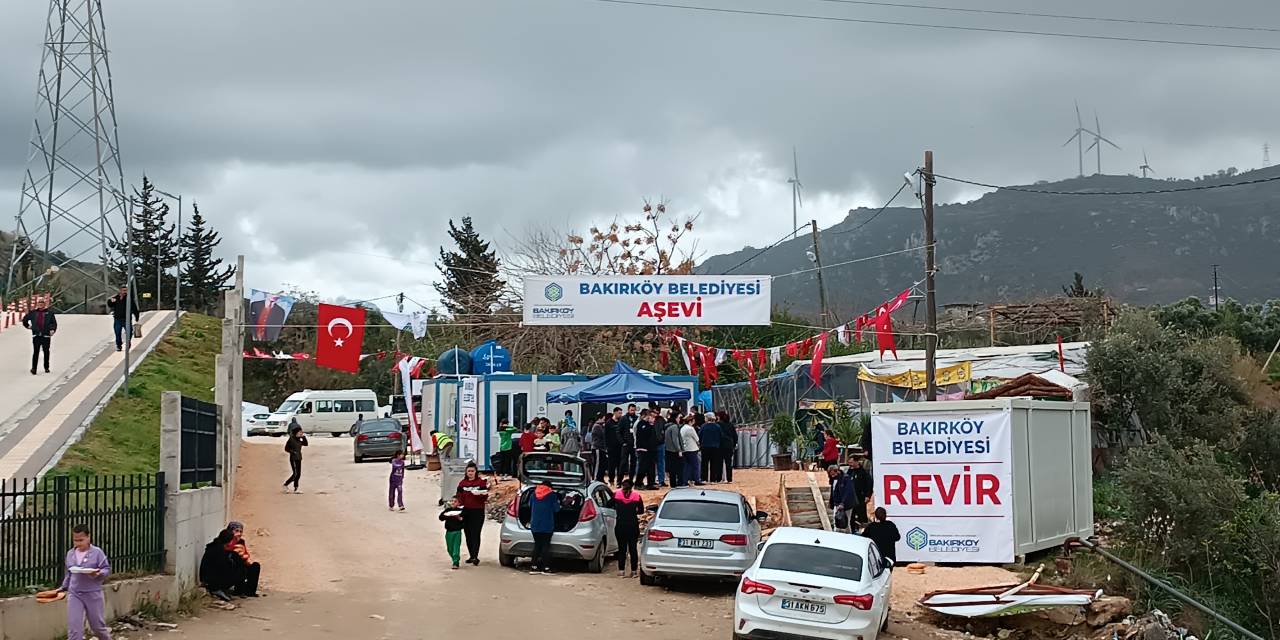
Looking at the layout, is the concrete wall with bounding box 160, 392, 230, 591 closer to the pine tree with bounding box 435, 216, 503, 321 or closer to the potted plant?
the potted plant

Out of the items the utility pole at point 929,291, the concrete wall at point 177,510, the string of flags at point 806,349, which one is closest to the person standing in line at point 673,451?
the string of flags at point 806,349

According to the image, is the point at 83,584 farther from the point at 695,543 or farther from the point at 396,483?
the point at 396,483

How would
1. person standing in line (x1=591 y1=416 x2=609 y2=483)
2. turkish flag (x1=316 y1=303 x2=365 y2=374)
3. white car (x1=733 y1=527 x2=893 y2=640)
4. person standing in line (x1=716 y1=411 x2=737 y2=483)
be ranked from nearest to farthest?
1. white car (x1=733 y1=527 x2=893 y2=640)
2. person standing in line (x1=716 y1=411 x2=737 y2=483)
3. person standing in line (x1=591 y1=416 x2=609 y2=483)
4. turkish flag (x1=316 y1=303 x2=365 y2=374)

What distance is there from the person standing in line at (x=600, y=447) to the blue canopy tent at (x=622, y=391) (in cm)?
67

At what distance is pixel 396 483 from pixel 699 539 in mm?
11864

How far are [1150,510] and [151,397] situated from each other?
23.1 m

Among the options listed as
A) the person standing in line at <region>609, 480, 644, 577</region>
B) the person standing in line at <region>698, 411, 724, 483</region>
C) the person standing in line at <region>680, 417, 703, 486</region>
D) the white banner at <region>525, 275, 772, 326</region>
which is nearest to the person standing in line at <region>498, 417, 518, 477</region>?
the white banner at <region>525, 275, 772, 326</region>

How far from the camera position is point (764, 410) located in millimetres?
39438

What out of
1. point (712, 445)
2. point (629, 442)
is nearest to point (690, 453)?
point (712, 445)

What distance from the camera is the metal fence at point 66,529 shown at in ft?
41.0

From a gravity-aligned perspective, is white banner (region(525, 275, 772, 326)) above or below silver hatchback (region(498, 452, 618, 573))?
above

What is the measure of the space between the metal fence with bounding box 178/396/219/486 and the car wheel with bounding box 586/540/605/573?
6.10 meters

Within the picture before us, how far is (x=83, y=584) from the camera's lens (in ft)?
39.1

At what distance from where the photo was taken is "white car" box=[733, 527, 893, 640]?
43.2 ft
